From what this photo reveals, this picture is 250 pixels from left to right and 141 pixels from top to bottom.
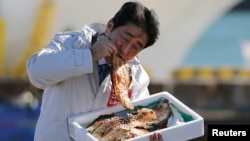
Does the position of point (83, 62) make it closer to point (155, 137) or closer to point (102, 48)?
point (102, 48)

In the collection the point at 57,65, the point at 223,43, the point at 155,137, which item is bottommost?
the point at 223,43

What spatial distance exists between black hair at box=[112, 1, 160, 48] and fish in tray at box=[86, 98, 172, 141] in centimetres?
18

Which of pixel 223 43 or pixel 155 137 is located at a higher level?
pixel 155 137

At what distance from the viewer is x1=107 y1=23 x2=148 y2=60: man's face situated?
59.4 inches

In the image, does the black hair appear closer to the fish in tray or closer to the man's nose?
the man's nose

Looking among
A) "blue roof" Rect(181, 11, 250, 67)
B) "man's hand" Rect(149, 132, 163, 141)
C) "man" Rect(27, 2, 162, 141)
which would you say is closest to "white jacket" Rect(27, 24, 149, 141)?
"man" Rect(27, 2, 162, 141)

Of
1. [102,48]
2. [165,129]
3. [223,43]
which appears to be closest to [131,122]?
[165,129]

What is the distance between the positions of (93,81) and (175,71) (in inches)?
172

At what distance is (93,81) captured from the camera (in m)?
1.58

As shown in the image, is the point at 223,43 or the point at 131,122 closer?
the point at 131,122

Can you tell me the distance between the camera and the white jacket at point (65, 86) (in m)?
1.49

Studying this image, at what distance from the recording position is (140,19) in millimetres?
1516

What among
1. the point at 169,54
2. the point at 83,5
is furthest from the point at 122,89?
the point at 169,54

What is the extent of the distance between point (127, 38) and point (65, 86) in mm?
181
